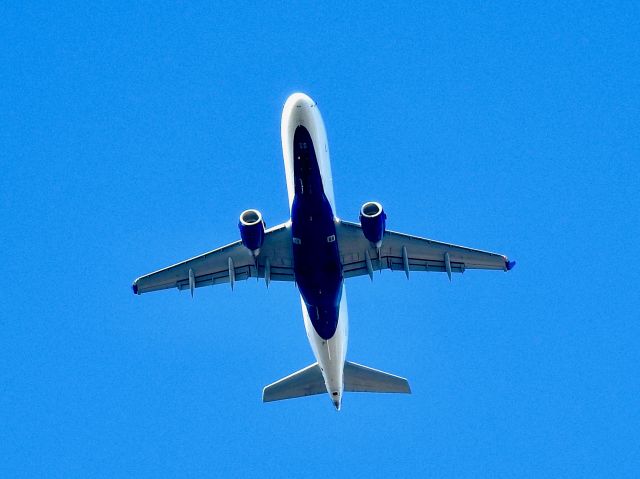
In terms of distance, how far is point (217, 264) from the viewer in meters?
43.5

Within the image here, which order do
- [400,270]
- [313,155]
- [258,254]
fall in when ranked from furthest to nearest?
[400,270] → [258,254] → [313,155]

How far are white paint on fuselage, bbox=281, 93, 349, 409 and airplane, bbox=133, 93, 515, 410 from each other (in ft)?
0.14

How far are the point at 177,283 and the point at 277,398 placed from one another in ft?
23.5

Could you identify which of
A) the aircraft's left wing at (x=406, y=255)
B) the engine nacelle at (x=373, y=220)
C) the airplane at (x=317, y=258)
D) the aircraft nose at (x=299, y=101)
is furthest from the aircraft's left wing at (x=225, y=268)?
the aircraft nose at (x=299, y=101)

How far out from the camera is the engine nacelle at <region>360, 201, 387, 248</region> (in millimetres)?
39531

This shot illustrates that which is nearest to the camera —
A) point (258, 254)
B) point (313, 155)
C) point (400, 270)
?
point (313, 155)

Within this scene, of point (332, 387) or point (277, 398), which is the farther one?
point (277, 398)

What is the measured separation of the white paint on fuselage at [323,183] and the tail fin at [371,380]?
2651 millimetres

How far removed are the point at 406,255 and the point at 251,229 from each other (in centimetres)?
734

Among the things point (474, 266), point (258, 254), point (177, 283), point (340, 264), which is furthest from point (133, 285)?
point (474, 266)

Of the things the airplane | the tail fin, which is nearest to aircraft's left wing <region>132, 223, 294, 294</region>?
the airplane

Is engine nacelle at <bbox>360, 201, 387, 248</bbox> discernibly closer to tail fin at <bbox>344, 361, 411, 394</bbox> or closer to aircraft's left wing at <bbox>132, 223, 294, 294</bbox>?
aircraft's left wing at <bbox>132, 223, 294, 294</bbox>

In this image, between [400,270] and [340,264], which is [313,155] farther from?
[400,270]

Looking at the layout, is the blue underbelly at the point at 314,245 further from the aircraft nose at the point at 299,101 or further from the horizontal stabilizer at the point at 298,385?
the horizontal stabilizer at the point at 298,385
